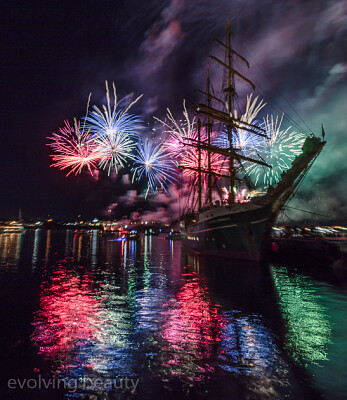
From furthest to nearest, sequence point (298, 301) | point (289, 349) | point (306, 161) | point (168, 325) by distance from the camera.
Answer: point (306, 161) < point (298, 301) < point (168, 325) < point (289, 349)

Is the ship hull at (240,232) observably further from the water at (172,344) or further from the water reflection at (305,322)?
the water at (172,344)

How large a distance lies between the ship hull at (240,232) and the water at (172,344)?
491 inches

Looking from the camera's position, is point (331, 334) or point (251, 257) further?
point (251, 257)

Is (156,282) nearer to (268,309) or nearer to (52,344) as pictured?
(268,309)

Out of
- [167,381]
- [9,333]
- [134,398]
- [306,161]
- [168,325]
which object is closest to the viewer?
[134,398]

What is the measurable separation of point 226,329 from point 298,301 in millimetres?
6318

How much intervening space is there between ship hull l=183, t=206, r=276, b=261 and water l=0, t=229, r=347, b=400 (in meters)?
12.5

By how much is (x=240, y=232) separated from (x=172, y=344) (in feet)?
71.4

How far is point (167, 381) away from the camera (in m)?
5.45

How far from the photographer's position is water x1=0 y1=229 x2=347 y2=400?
5285mm

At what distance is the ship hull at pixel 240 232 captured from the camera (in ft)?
87.6

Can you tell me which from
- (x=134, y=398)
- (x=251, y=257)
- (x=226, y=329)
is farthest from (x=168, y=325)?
(x=251, y=257)

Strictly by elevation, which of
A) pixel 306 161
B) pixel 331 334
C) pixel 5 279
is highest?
pixel 306 161

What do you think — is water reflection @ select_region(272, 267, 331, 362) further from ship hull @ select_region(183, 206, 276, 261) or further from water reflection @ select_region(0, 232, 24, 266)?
water reflection @ select_region(0, 232, 24, 266)
